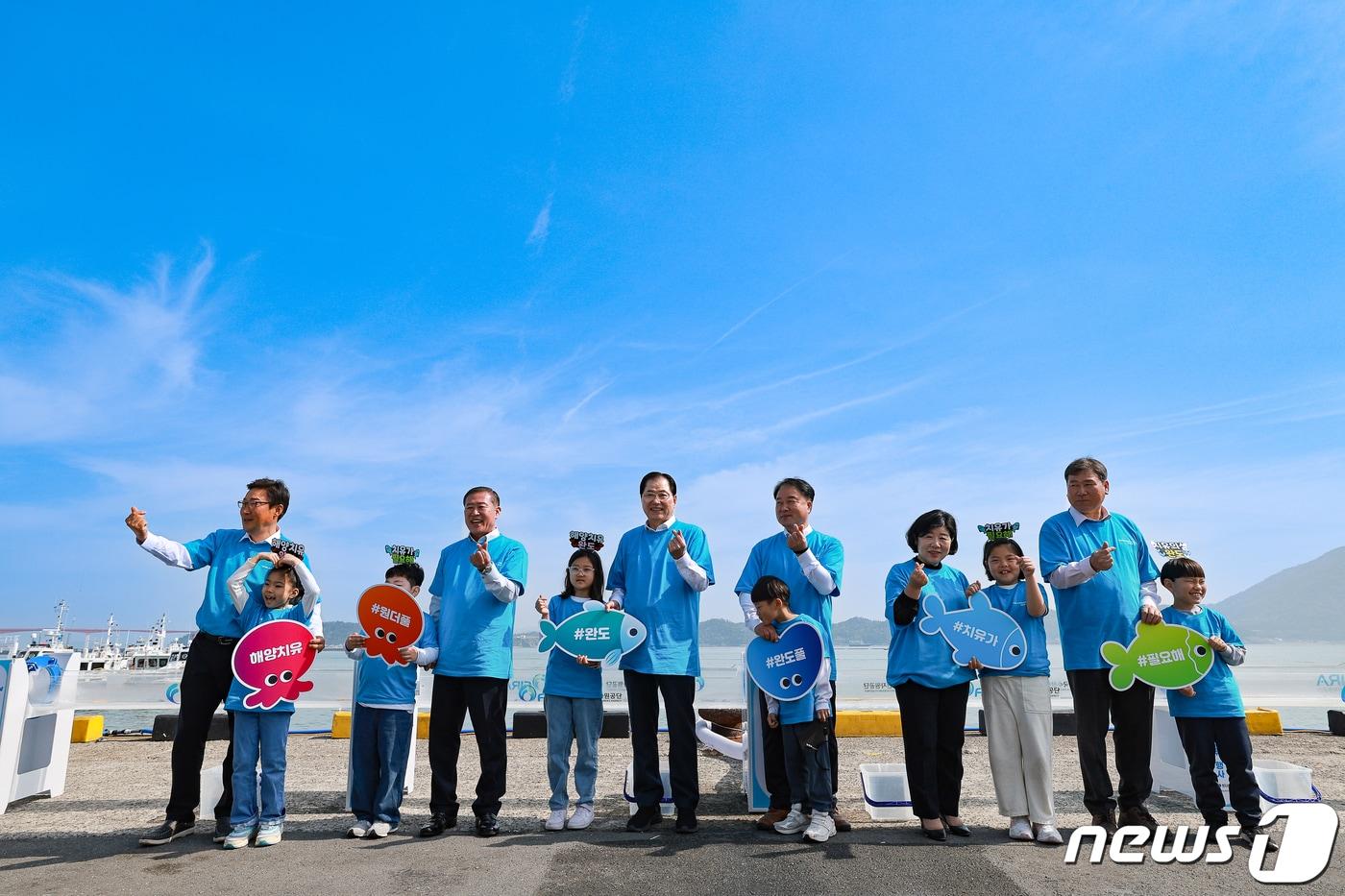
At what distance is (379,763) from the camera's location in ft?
14.3

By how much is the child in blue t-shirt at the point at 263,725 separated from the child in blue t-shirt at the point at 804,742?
2.58 meters

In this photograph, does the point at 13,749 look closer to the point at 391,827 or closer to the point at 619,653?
the point at 391,827

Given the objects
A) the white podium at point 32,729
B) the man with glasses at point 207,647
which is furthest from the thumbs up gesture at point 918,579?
the white podium at point 32,729

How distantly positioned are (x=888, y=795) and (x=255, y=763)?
11.3ft

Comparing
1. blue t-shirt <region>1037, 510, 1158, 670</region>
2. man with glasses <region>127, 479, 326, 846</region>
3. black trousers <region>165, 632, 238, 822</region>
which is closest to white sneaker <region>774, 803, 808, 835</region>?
blue t-shirt <region>1037, 510, 1158, 670</region>

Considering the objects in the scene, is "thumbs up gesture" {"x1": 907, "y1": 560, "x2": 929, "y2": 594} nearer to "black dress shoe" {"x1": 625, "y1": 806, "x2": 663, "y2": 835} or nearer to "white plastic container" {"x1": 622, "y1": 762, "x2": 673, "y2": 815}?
"white plastic container" {"x1": 622, "y1": 762, "x2": 673, "y2": 815}

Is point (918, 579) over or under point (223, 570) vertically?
under

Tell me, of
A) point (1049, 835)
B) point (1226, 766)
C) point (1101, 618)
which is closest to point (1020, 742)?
point (1049, 835)

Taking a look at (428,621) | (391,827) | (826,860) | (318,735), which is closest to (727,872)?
(826,860)

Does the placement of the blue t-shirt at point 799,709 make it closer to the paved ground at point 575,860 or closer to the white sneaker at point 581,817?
the paved ground at point 575,860

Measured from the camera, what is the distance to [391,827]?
14.0 ft

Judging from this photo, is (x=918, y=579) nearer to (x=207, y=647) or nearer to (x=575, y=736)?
(x=575, y=736)

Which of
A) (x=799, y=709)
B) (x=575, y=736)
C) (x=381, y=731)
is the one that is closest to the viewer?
(x=799, y=709)

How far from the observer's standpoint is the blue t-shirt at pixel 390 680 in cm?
446
